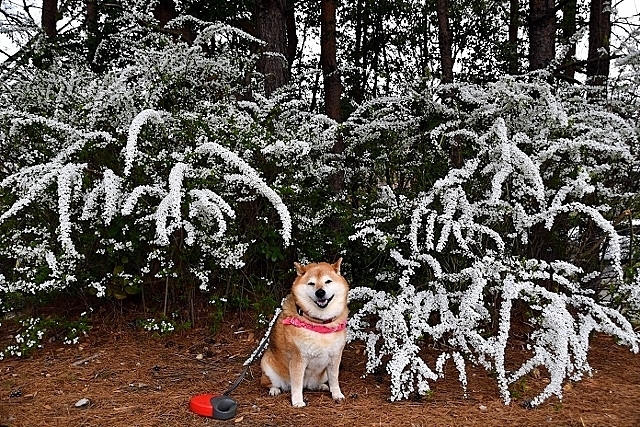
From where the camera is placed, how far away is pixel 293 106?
5.68 m

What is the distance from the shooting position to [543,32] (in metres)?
6.26

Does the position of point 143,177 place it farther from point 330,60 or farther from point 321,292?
point 330,60

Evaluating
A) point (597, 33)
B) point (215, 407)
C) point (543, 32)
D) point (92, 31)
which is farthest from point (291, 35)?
point (215, 407)

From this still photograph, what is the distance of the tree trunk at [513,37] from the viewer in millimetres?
7777

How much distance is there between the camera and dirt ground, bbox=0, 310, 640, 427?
3.53m

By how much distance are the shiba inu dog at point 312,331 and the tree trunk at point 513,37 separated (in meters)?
4.91

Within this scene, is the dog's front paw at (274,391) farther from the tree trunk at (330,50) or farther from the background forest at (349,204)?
the tree trunk at (330,50)

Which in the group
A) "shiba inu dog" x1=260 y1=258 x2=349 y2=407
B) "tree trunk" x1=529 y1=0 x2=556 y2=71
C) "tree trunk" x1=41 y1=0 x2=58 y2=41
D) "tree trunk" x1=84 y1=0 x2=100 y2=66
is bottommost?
"shiba inu dog" x1=260 y1=258 x2=349 y2=407

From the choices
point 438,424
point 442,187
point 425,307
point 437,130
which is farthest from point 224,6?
point 438,424

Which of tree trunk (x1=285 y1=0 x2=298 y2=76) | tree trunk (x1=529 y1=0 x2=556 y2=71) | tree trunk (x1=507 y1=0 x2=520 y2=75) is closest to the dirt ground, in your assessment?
tree trunk (x1=529 y1=0 x2=556 y2=71)

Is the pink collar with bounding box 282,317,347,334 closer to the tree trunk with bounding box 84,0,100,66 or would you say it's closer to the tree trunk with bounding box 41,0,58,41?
the tree trunk with bounding box 84,0,100,66

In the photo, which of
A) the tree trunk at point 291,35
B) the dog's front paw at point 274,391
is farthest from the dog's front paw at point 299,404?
the tree trunk at point 291,35

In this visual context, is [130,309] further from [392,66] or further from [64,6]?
[392,66]

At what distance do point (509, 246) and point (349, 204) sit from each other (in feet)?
4.81
